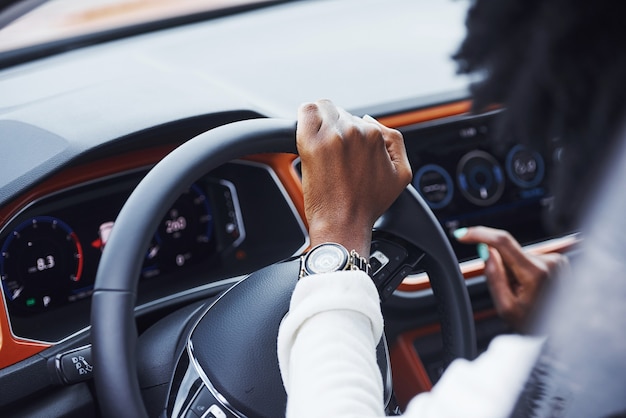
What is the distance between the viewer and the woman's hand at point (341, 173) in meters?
0.97

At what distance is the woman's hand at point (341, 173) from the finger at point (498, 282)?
0.72 metres

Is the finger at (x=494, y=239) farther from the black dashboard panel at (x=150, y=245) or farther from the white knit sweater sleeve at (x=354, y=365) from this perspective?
the white knit sweater sleeve at (x=354, y=365)

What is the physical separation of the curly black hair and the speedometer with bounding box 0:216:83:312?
76cm

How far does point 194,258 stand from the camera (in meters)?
1.54

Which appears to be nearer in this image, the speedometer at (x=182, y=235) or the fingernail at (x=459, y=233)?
the speedometer at (x=182, y=235)

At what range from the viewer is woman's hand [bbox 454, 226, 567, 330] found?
153 centimetres

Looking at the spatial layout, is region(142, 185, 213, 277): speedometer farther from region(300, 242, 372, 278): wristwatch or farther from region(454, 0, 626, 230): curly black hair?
region(454, 0, 626, 230): curly black hair

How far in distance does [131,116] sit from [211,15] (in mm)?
741

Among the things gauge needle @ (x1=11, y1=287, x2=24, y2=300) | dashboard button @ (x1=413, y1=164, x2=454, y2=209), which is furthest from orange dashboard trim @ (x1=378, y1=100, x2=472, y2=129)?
gauge needle @ (x1=11, y1=287, x2=24, y2=300)

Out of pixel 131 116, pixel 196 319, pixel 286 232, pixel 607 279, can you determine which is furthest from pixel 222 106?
pixel 607 279

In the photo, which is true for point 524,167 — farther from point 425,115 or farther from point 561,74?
point 561,74

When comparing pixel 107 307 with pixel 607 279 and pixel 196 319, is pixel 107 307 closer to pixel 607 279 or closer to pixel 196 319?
pixel 196 319

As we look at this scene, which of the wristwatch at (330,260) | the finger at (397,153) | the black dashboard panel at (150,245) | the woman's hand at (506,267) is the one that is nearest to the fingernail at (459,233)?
the woman's hand at (506,267)

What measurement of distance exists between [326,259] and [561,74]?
31 cm
